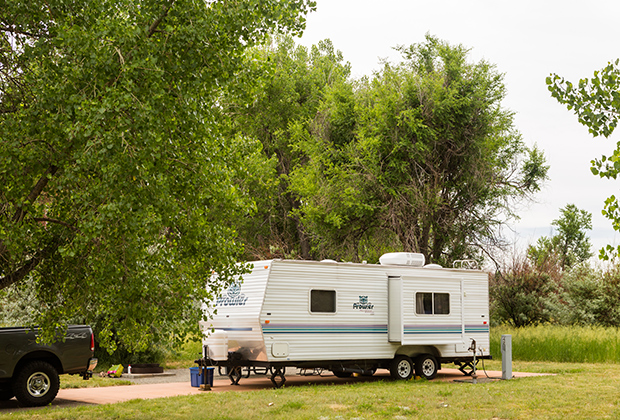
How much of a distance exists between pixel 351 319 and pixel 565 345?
31.6ft

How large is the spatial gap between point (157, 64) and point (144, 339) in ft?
11.2

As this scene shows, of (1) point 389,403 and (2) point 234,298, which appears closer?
(1) point 389,403

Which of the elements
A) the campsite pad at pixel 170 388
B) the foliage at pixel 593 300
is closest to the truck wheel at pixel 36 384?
the campsite pad at pixel 170 388

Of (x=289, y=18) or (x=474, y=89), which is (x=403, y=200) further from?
(x=289, y=18)

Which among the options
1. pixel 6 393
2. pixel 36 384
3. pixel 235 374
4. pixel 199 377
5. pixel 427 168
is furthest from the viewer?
pixel 427 168

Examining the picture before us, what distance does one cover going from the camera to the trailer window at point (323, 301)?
567 inches

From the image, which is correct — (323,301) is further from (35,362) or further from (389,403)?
(35,362)

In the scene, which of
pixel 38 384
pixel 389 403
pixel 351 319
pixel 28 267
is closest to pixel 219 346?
pixel 351 319

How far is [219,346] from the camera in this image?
1452 cm

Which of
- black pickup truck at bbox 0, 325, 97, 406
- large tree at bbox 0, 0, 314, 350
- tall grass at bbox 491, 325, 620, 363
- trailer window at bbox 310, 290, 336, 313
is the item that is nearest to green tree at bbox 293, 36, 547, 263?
tall grass at bbox 491, 325, 620, 363

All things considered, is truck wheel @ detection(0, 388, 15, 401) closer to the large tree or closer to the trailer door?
the large tree

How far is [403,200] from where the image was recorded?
2270cm

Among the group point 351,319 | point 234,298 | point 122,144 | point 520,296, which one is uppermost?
point 122,144

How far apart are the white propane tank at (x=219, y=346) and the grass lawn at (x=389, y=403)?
1.60m
